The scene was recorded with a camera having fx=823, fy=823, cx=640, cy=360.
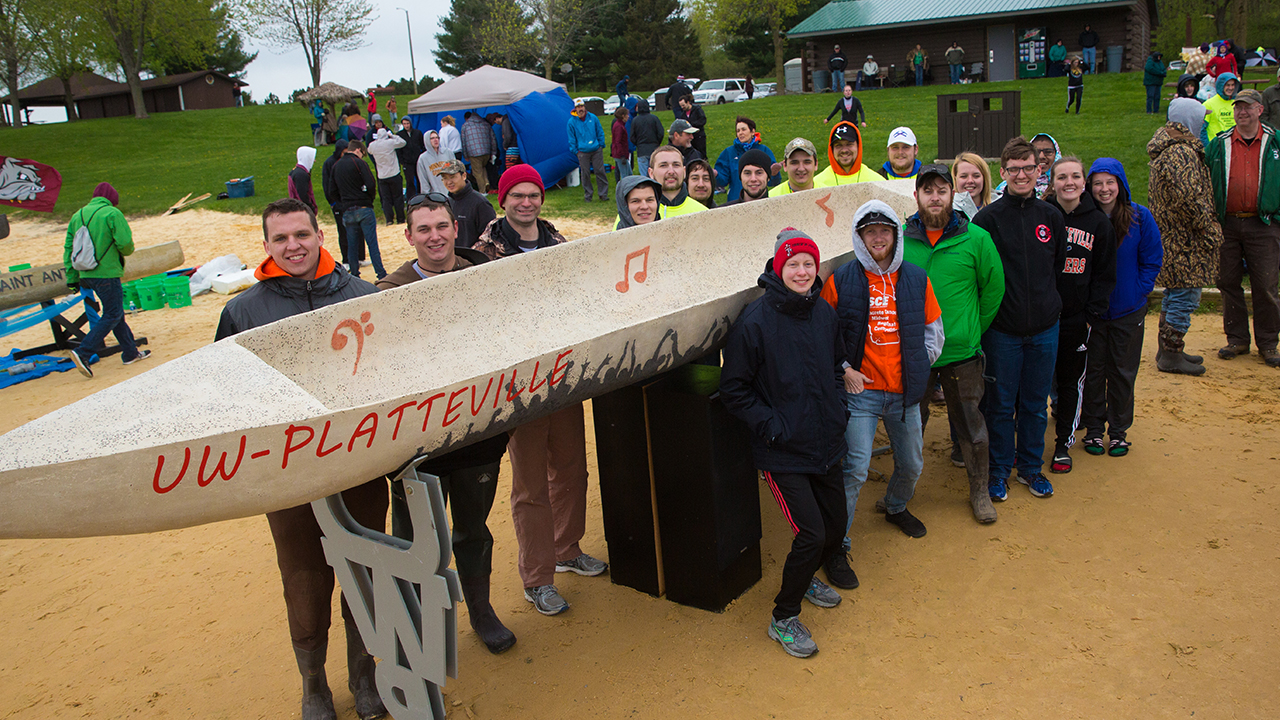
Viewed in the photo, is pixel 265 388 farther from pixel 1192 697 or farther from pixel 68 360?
pixel 68 360

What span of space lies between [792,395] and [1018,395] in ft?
6.43

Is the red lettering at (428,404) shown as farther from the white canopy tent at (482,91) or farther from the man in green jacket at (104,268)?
the white canopy tent at (482,91)

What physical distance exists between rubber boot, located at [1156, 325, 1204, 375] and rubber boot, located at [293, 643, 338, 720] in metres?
5.94

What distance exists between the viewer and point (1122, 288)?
4645 mm

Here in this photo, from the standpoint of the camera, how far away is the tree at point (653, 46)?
41.8 m

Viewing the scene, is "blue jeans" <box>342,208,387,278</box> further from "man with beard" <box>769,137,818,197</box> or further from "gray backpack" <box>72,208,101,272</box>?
"man with beard" <box>769,137,818,197</box>

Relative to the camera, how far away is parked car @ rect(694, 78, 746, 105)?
1195 inches

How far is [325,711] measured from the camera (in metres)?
3.13

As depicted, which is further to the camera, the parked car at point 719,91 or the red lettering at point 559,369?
the parked car at point 719,91

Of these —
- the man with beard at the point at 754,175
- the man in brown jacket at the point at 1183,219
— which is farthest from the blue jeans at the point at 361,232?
the man in brown jacket at the point at 1183,219

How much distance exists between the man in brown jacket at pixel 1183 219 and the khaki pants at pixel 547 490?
4.56 metres

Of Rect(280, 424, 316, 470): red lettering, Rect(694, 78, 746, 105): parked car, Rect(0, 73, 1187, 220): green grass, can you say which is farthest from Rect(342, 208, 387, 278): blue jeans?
Rect(694, 78, 746, 105): parked car

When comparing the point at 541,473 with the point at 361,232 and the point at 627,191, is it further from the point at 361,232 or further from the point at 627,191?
the point at 361,232

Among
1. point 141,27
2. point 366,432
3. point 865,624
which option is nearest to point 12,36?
point 141,27
